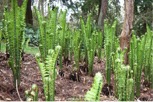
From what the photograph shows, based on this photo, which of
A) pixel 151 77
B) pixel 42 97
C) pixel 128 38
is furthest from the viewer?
pixel 128 38

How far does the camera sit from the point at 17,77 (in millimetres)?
2529

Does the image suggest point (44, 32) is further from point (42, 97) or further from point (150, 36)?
point (150, 36)

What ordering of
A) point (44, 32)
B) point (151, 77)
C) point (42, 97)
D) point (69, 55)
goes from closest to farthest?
point (42, 97)
point (44, 32)
point (151, 77)
point (69, 55)

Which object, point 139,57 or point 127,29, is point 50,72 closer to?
point 139,57

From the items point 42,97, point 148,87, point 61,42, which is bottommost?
point 148,87

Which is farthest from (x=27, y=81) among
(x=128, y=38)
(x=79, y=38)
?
(x=128, y=38)

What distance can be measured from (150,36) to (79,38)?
811 millimetres

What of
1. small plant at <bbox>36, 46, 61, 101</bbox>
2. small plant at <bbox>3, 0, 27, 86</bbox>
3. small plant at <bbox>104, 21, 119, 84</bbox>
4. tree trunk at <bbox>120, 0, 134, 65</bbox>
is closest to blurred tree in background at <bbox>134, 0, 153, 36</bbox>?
tree trunk at <bbox>120, 0, 134, 65</bbox>

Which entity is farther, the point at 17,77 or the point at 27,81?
the point at 27,81

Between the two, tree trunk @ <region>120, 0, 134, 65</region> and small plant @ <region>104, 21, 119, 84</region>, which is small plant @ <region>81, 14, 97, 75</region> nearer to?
small plant @ <region>104, 21, 119, 84</region>

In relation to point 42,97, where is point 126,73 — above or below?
above

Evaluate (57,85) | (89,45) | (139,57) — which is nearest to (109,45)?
(89,45)

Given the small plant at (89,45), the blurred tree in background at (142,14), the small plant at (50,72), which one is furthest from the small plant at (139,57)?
the blurred tree in background at (142,14)

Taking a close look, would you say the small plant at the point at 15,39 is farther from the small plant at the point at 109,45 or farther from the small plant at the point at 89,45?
the small plant at the point at 89,45
